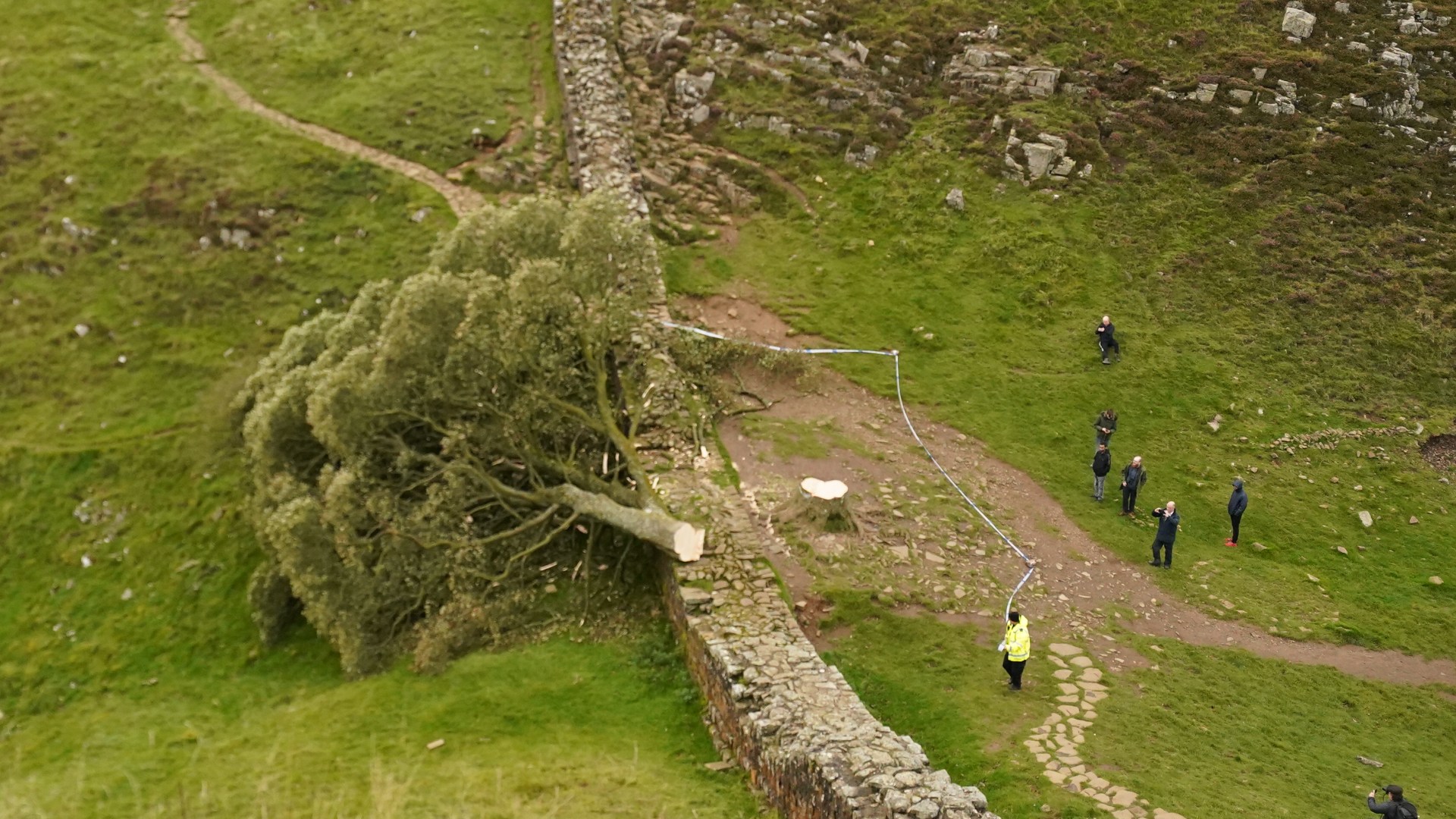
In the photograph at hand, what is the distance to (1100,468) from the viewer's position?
30062 mm

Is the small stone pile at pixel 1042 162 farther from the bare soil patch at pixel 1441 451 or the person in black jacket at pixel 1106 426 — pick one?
the bare soil patch at pixel 1441 451

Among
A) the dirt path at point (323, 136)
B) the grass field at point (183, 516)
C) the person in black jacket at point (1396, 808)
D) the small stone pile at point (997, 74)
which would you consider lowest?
the grass field at point (183, 516)

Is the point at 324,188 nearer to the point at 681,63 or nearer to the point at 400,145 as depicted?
the point at 400,145

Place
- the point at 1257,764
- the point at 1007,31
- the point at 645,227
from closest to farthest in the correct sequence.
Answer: the point at 1257,764
the point at 645,227
the point at 1007,31

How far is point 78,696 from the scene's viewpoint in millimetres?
31906

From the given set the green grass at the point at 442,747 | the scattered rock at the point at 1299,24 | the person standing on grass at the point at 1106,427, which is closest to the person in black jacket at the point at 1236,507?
the person standing on grass at the point at 1106,427

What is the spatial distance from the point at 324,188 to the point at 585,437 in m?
23.2

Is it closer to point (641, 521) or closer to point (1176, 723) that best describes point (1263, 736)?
point (1176, 723)

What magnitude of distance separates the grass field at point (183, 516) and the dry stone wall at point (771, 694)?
46.3 inches

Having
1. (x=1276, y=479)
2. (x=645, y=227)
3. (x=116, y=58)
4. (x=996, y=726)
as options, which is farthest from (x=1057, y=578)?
(x=116, y=58)

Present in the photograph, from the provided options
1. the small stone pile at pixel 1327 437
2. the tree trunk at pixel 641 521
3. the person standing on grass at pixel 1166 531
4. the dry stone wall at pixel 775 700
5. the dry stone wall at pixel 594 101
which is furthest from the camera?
the dry stone wall at pixel 594 101

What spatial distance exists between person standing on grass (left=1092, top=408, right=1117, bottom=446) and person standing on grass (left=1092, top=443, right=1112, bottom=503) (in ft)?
1.29

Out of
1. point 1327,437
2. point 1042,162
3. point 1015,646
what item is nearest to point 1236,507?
point 1327,437

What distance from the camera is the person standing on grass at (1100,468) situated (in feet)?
98.4
